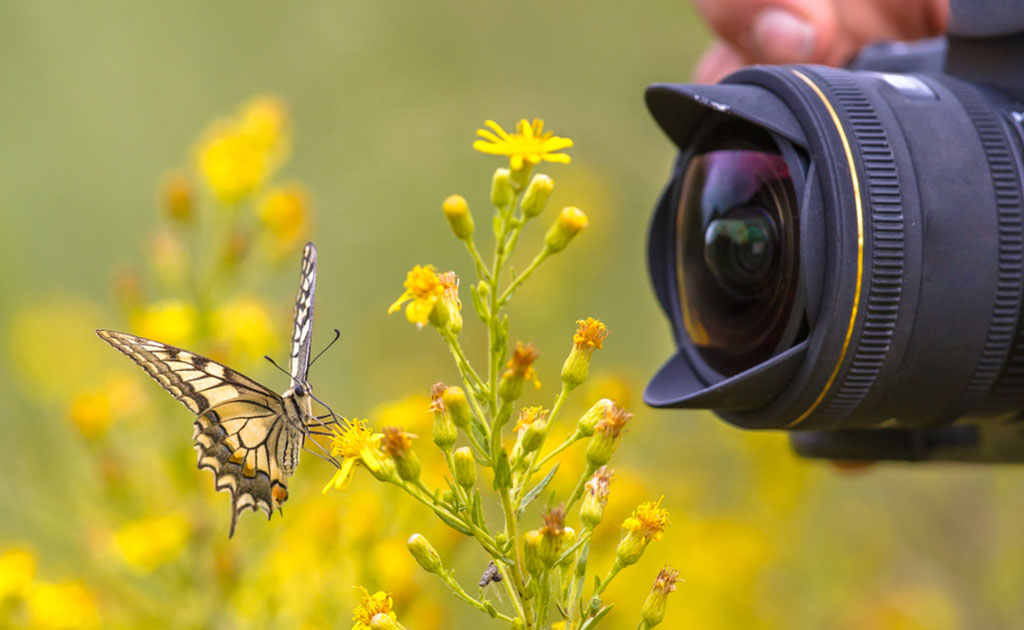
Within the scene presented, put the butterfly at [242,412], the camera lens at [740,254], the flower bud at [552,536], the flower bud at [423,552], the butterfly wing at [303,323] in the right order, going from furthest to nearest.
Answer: the butterfly at [242,412] < the butterfly wing at [303,323] < the camera lens at [740,254] < the flower bud at [423,552] < the flower bud at [552,536]

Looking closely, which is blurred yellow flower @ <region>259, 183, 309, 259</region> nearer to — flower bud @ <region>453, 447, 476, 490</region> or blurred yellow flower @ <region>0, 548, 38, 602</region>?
blurred yellow flower @ <region>0, 548, 38, 602</region>

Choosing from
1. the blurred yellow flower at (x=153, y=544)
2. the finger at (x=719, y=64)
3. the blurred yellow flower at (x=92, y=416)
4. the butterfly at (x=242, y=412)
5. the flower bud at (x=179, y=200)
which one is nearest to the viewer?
the butterfly at (x=242, y=412)

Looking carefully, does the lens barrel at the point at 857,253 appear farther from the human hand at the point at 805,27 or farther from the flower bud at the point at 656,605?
the human hand at the point at 805,27

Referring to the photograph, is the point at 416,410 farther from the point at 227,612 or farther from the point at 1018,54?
the point at 1018,54

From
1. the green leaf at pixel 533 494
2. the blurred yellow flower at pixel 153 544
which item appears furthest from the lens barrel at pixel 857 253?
the blurred yellow flower at pixel 153 544

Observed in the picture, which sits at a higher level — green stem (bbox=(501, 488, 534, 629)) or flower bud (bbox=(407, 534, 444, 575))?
flower bud (bbox=(407, 534, 444, 575))

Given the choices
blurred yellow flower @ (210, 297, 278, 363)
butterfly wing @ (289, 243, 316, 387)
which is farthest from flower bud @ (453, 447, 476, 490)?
blurred yellow flower @ (210, 297, 278, 363)

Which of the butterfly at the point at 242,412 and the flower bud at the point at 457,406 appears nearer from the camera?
the flower bud at the point at 457,406

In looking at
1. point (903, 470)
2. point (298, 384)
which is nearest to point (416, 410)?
point (298, 384)
